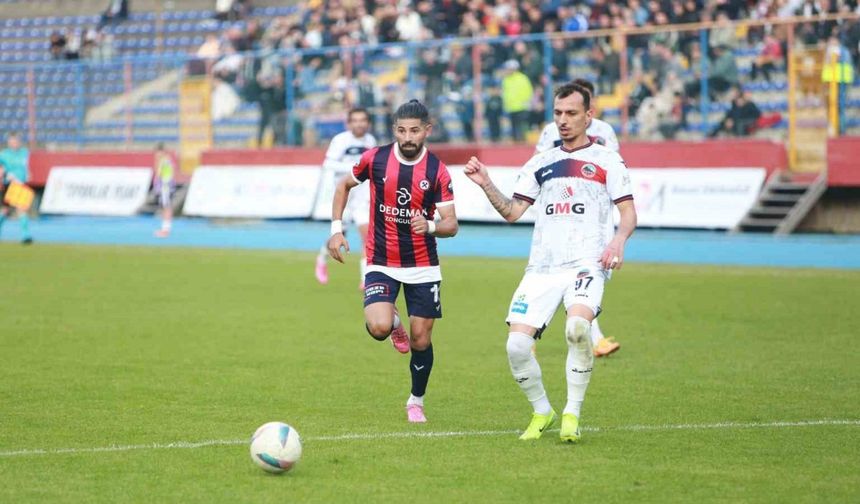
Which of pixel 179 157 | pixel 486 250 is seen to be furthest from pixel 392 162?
pixel 179 157

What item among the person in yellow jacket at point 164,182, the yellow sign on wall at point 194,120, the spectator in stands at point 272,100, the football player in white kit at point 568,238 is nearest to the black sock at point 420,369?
the football player in white kit at point 568,238

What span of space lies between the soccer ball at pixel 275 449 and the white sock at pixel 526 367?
59.9 inches

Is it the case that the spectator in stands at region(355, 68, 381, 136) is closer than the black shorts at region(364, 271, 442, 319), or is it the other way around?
the black shorts at region(364, 271, 442, 319)

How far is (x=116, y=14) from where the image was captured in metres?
42.2

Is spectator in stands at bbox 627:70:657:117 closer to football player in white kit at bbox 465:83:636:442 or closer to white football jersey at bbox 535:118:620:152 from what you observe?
white football jersey at bbox 535:118:620:152

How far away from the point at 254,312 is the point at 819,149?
12529 mm

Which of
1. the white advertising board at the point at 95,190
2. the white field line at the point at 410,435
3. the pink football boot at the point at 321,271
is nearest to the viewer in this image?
the white field line at the point at 410,435

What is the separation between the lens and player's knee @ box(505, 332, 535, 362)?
8312 mm

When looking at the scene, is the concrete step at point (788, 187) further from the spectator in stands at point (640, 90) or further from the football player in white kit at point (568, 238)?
the football player in white kit at point (568, 238)

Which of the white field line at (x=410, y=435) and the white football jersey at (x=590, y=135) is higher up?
the white football jersey at (x=590, y=135)

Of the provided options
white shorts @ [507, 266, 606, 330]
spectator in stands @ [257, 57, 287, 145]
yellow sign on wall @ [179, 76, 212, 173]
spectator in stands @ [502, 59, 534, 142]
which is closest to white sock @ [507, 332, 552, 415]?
white shorts @ [507, 266, 606, 330]

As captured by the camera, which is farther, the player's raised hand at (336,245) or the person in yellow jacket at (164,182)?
the person in yellow jacket at (164,182)

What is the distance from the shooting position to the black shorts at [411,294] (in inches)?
362

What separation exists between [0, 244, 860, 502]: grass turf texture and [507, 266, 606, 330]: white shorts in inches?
28.5
